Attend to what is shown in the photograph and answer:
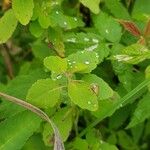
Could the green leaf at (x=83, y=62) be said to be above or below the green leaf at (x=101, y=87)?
above

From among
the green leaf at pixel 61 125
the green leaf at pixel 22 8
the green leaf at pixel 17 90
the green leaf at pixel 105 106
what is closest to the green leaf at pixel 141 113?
the green leaf at pixel 105 106

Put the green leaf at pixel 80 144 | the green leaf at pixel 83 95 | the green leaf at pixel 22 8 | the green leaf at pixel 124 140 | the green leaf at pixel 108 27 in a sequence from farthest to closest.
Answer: the green leaf at pixel 124 140 → the green leaf at pixel 108 27 → the green leaf at pixel 80 144 → the green leaf at pixel 22 8 → the green leaf at pixel 83 95

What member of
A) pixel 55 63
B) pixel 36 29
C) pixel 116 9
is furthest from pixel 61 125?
pixel 116 9

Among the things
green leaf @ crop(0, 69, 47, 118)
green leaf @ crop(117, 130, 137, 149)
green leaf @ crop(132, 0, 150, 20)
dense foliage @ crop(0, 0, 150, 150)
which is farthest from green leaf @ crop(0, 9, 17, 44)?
green leaf @ crop(117, 130, 137, 149)

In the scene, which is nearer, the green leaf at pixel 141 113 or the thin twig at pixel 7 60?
the green leaf at pixel 141 113

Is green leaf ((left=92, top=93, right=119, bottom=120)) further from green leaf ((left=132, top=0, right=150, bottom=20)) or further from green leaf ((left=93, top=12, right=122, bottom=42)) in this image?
green leaf ((left=132, top=0, right=150, bottom=20))

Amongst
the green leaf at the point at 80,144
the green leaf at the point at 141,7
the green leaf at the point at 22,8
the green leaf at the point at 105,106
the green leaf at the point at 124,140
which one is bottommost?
the green leaf at the point at 124,140

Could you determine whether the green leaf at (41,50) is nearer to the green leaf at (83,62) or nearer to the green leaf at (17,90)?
the green leaf at (17,90)

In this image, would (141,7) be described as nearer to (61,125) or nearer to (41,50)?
(41,50)
